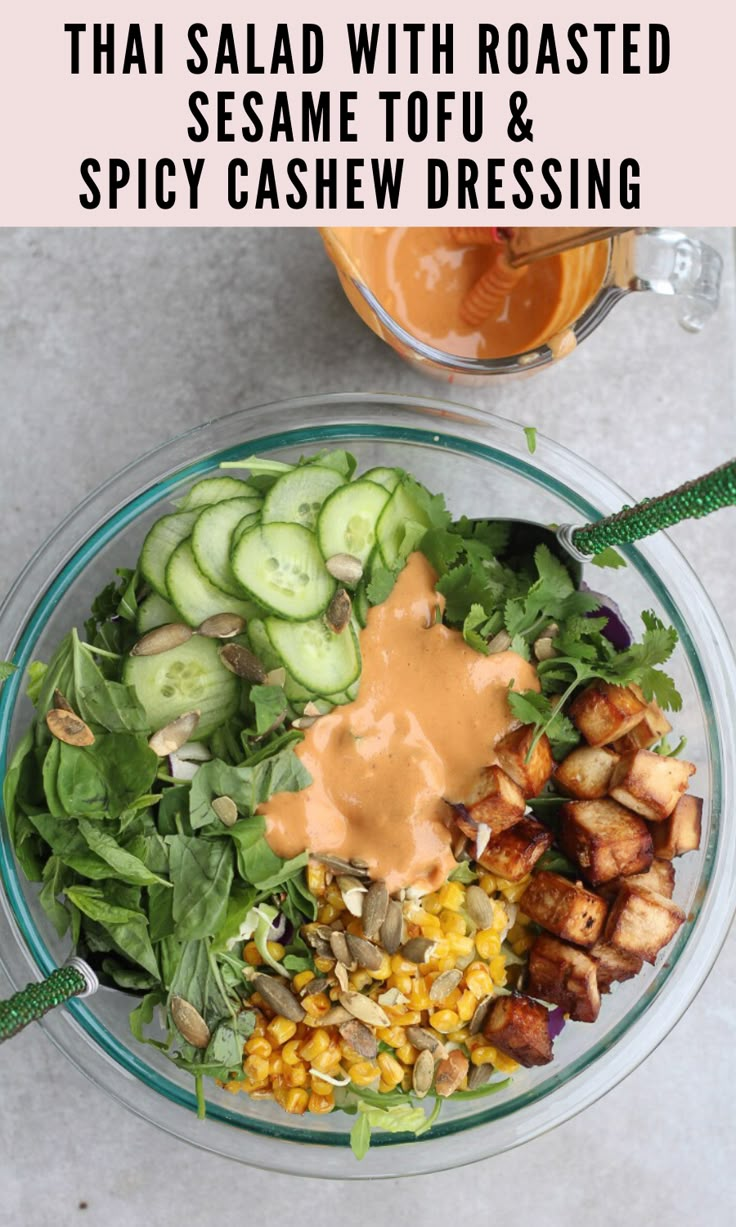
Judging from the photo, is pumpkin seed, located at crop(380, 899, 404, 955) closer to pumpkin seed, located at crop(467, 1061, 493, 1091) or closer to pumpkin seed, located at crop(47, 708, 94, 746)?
pumpkin seed, located at crop(467, 1061, 493, 1091)

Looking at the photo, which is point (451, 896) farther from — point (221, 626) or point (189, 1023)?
point (221, 626)

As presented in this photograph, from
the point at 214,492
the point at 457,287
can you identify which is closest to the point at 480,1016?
the point at 214,492

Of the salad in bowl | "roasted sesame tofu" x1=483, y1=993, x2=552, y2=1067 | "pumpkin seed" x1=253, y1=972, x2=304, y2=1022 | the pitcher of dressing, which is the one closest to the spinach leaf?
the salad in bowl

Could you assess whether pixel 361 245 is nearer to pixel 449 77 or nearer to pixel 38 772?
pixel 449 77

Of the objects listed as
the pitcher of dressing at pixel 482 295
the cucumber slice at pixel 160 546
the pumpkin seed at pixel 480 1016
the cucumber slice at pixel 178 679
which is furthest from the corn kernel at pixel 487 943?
the pitcher of dressing at pixel 482 295

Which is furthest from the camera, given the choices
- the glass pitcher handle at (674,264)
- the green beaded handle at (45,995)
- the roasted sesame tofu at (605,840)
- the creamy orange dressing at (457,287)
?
the creamy orange dressing at (457,287)

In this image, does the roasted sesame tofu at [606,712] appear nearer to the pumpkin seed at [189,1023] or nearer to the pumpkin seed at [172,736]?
the pumpkin seed at [172,736]

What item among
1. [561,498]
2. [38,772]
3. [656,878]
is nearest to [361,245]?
[561,498]
